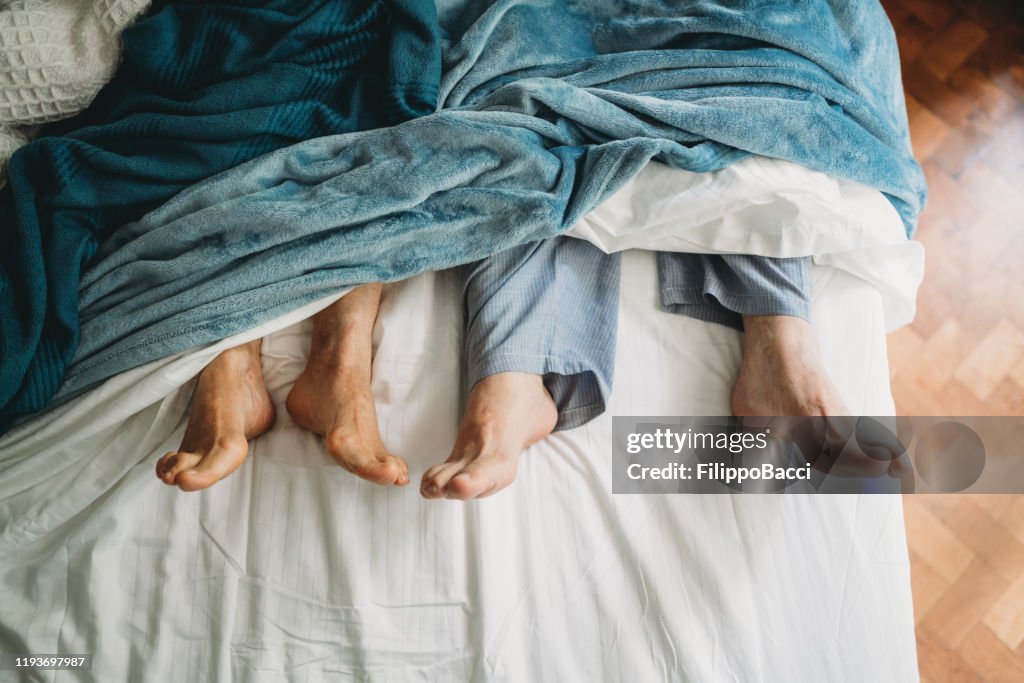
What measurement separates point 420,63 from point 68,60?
1.31 ft

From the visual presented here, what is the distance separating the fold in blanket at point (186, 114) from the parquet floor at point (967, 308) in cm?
92

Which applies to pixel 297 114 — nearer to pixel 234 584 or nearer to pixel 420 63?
pixel 420 63

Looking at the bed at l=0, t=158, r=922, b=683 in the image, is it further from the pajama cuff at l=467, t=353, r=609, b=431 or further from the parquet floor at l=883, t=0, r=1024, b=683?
the parquet floor at l=883, t=0, r=1024, b=683

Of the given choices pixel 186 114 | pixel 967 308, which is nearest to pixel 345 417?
pixel 186 114

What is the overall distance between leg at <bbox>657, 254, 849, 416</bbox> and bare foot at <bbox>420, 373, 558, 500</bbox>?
0.72 ft

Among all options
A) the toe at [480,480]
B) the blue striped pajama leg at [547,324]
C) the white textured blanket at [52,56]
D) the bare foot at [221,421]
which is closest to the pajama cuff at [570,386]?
the blue striped pajama leg at [547,324]

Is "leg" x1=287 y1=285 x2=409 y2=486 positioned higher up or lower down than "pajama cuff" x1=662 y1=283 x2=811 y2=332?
lower down

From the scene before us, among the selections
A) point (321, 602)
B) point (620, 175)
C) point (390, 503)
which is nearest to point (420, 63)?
point (620, 175)

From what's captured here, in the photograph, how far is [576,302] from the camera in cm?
90

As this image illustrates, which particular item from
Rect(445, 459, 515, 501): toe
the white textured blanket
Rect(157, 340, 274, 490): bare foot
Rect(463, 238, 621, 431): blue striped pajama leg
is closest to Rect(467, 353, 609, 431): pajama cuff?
Rect(463, 238, 621, 431): blue striped pajama leg

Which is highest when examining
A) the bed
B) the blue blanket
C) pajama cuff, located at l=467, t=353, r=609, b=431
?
the blue blanket

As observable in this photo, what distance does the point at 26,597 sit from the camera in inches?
30.4

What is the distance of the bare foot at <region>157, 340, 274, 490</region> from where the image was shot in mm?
749

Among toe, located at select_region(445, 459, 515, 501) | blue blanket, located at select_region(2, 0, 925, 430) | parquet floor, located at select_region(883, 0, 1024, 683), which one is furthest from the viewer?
Answer: parquet floor, located at select_region(883, 0, 1024, 683)
